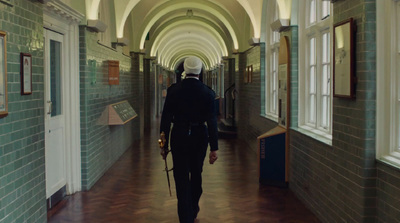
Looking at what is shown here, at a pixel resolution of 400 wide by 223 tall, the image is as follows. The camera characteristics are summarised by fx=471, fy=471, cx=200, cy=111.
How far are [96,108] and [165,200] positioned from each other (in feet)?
6.73

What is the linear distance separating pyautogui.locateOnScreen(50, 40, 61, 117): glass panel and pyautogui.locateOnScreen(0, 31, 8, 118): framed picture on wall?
2197 millimetres

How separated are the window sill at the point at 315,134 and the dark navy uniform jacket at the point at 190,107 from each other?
120 centimetres

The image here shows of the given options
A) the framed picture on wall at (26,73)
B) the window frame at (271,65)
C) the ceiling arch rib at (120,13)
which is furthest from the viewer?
the ceiling arch rib at (120,13)

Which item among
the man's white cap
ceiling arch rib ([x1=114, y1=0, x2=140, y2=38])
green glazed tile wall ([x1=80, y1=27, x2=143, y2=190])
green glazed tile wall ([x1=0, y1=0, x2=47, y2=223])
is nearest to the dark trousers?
the man's white cap

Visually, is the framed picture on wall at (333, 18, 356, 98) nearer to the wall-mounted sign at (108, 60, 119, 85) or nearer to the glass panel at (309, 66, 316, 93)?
the glass panel at (309, 66, 316, 93)

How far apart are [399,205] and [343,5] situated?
1825 millimetres

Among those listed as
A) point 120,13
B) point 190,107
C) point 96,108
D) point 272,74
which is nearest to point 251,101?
point 272,74

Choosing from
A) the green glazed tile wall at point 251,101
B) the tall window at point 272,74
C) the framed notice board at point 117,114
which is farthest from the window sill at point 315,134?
the framed notice board at point 117,114

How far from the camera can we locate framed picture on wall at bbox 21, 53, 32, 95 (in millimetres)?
3850

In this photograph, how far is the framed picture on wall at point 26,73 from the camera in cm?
385

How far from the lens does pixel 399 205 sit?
329 centimetres

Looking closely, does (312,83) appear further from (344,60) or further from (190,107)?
(190,107)

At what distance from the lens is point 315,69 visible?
588cm

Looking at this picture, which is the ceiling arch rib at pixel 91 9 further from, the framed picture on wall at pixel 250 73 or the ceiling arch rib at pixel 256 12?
the framed picture on wall at pixel 250 73
